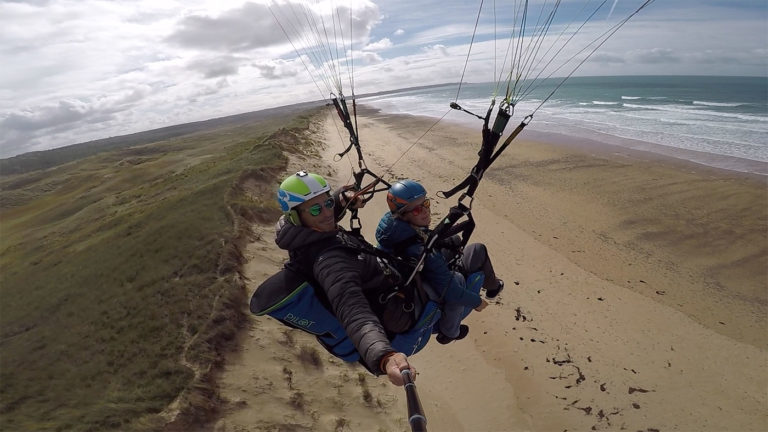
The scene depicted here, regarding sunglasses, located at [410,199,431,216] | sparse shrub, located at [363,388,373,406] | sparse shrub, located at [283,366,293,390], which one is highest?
sunglasses, located at [410,199,431,216]

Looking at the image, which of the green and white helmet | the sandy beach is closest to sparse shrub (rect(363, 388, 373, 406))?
the sandy beach

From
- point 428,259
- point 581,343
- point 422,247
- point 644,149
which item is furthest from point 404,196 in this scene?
point 644,149

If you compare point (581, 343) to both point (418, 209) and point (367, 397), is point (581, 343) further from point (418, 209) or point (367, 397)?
point (418, 209)

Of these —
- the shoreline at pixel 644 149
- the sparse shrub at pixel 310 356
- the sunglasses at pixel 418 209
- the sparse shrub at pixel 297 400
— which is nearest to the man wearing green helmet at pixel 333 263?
Result: the sunglasses at pixel 418 209

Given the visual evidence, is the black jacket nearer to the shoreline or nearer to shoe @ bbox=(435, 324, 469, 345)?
shoe @ bbox=(435, 324, 469, 345)

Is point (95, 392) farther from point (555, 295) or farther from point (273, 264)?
point (555, 295)

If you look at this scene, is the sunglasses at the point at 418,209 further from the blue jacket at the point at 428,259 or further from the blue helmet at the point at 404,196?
the blue jacket at the point at 428,259

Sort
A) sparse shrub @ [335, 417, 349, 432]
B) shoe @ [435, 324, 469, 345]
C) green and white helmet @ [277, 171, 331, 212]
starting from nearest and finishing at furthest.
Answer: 1. green and white helmet @ [277, 171, 331, 212]
2. shoe @ [435, 324, 469, 345]
3. sparse shrub @ [335, 417, 349, 432]
